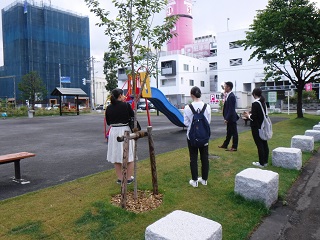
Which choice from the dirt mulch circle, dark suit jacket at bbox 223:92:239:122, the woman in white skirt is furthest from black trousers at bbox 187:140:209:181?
dark suit jacket at bbox 223:92:239:122

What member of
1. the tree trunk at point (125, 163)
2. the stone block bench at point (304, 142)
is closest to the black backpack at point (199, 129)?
the tree trunk at point (125, 163)

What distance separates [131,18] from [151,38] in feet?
1.47

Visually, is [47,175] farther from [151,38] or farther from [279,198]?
[279,198]

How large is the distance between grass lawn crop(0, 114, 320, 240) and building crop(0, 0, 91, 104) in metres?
53.7

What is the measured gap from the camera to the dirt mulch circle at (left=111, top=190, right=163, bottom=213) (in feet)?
13.6

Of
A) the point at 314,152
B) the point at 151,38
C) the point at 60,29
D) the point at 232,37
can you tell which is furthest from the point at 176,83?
the point at 151,38

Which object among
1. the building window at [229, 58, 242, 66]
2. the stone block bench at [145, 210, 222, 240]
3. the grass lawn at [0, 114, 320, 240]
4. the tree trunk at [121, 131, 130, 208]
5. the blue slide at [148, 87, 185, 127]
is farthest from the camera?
the building window at [229, 58, 242, 66]

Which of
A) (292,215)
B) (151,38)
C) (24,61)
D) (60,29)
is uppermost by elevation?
(60,29)

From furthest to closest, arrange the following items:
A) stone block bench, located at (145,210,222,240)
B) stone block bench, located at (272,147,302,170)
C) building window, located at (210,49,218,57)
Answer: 1. building window, located at (210,49,218,57)
2. stone block bench, located at (272,147,302,170)
3. stone block bench, located at (145,210,222,240)

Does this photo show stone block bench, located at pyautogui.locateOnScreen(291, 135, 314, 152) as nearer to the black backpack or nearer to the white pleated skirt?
the black backpack

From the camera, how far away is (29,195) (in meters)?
4.68

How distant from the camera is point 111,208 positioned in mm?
3977

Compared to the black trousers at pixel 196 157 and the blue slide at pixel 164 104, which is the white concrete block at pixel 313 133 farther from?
the black trousers at pixel 196 157

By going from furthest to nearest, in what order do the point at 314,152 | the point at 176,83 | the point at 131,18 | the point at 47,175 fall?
the point at 176,83 → the point at 314,152 → the point at 47,175 → the point at 131,18
